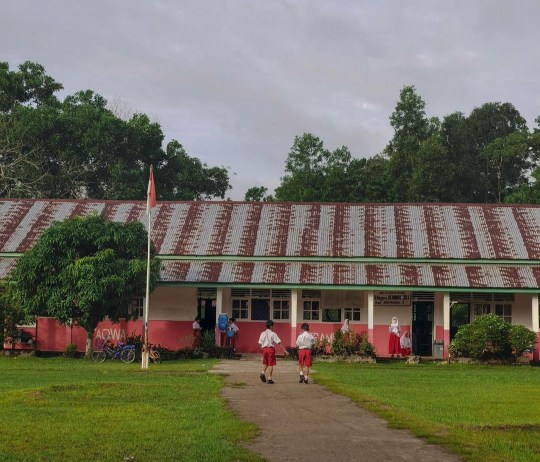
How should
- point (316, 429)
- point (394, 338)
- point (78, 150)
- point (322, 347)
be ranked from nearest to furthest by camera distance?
point (316, 429) → point (322, 347) → point (394, 338) → point (78, 150)

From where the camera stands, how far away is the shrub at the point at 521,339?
90.3 ft

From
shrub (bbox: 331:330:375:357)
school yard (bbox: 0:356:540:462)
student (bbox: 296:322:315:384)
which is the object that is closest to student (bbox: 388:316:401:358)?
shrub (bbox: 331:330:375:357)

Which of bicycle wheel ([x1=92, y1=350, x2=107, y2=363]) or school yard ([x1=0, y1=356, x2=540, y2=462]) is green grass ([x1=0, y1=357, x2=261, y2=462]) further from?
bicycle wheel ([x1=92, y1=350, x2=107, y2=363])

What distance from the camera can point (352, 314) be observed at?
3162 centimetres

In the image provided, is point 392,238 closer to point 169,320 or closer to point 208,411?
point 169,320

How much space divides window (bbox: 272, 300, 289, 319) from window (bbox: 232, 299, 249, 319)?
996mm

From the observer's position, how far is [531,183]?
58.4m

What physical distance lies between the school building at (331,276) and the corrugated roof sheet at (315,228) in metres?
0.07

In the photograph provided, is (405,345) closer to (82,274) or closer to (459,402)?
(82,274)

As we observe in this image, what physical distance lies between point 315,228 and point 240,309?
4218mm

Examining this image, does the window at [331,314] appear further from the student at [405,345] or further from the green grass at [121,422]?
the green grass at [121,422]

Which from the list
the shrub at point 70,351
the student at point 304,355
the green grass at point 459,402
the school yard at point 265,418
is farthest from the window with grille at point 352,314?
the student at point 304,355

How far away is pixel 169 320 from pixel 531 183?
3402 centimetres

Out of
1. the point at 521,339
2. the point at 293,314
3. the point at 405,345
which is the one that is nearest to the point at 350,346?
the point at 293,314
